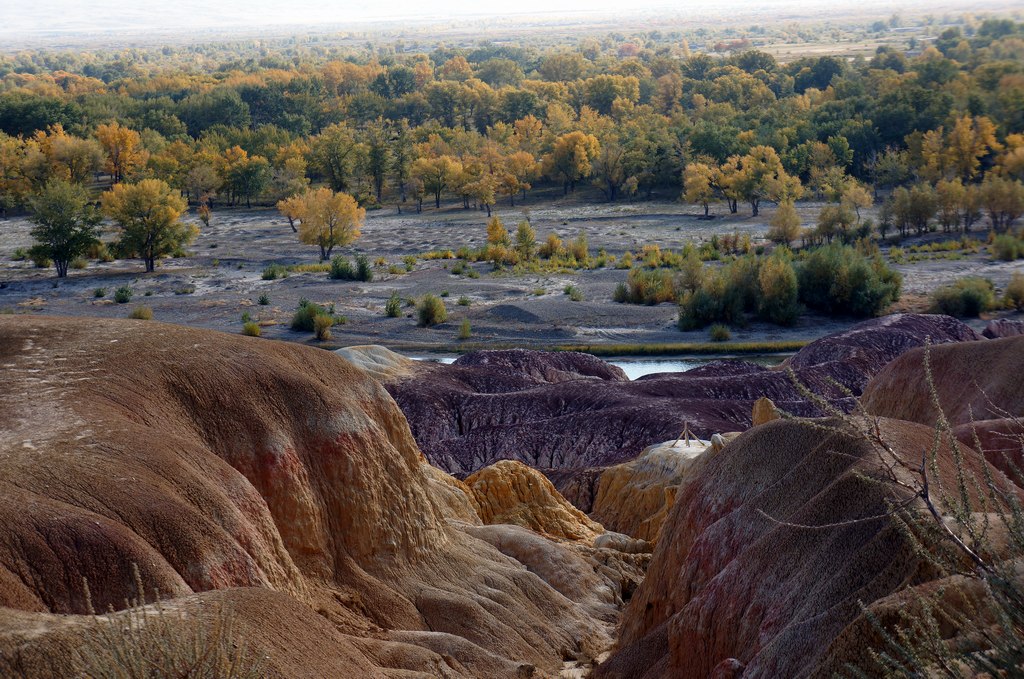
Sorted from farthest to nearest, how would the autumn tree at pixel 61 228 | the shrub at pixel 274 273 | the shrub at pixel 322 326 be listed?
the autumn tree at pixel 61 228, the shrub at pixel 274 273, the shrub at pixel 322 326

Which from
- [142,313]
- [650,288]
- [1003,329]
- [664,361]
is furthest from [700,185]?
[142,313]

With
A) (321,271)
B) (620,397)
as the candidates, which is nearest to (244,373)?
(620,397)

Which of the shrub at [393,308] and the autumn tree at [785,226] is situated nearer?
the shrub at [393,308]

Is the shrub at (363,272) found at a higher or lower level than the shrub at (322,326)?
lower

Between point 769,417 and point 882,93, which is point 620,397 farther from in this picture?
point 882,93

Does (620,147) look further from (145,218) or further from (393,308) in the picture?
(393,308)

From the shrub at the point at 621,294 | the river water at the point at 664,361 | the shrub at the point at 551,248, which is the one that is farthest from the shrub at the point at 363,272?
the river water at the point at 664,361

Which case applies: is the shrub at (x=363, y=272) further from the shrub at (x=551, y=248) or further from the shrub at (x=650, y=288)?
the shrub at (x=650, y=288)

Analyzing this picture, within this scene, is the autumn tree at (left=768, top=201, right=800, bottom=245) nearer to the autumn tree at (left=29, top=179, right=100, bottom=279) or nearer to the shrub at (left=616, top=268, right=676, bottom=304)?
the shrub at (left=616, top=268, right=676, bottom=304)
